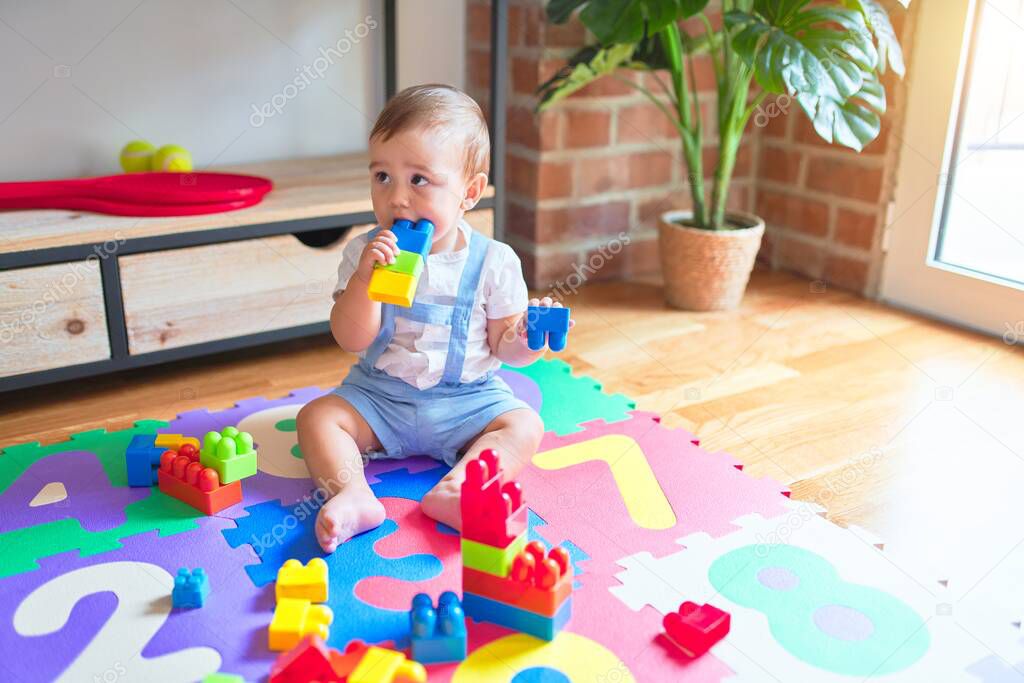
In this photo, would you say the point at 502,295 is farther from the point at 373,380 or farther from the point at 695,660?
the point at 695,660

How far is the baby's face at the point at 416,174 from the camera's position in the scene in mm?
1106

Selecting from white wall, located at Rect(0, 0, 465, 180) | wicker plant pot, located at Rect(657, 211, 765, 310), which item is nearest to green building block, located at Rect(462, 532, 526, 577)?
wicker plant pot, located at Rect(657, 211, 765, 310)

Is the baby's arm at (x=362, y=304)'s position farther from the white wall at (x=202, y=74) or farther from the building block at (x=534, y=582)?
Answer: the white wall at (x=202, y=74)

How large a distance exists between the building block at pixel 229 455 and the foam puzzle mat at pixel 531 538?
0.14 feet

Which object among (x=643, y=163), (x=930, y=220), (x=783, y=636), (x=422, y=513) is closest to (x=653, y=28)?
(x=643, y=163)

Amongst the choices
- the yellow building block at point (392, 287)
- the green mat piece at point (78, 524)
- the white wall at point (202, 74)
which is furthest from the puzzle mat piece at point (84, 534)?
the white wall at point (202, 74)

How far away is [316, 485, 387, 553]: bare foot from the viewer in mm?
1040

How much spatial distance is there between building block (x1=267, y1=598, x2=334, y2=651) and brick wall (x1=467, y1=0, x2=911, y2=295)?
1.17 meters

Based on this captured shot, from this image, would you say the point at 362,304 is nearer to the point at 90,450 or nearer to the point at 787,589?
the point at 90,450

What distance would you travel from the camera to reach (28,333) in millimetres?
1359

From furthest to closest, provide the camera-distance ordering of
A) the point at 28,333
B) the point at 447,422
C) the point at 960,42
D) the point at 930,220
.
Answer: the point at 930,220 < the point at 960,42 < the point at 28,333 < the point at 447,422

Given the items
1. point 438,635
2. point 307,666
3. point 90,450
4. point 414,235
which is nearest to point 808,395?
point 414,235

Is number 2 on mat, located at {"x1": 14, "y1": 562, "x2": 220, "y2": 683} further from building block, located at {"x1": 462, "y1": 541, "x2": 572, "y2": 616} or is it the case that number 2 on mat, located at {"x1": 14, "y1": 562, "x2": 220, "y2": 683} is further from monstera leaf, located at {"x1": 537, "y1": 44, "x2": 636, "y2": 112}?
monstera leaf, located at {"x1": 537, "y1": 44, "x2": 636, "y2": 112}

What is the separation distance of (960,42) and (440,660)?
1483 millimetres
